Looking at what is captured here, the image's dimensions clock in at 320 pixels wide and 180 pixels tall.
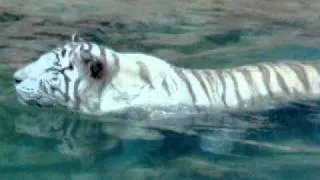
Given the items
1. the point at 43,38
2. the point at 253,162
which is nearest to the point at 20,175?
the point at 253,162

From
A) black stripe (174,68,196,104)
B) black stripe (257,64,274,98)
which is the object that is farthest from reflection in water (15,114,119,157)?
black stripe (257,64,274,98)

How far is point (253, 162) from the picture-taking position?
13.3ft

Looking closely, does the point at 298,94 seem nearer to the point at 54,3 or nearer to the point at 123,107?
the point at 123,107

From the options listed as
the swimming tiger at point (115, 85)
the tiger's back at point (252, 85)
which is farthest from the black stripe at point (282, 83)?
the swimming tiger at point (115, 85)

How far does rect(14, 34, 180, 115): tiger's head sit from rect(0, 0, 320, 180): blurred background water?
0.08 m

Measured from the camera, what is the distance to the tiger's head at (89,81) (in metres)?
4.48

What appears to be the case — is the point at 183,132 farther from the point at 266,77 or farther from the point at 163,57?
the point at 163,57

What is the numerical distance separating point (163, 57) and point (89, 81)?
5.50 feet

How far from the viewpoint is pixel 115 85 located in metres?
4.48

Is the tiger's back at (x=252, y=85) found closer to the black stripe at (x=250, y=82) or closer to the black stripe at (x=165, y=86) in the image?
the black stripe at (x=250, y=82)

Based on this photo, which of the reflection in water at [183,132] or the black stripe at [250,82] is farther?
the black stripe at [250,82]

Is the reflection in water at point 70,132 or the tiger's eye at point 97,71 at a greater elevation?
the tiger's eye at point 97,71

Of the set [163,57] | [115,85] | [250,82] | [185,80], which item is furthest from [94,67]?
[163,57]

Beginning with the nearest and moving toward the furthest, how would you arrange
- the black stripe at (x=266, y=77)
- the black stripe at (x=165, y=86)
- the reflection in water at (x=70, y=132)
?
1. the reflection in water at (x=70, y=132)
2. the black stripe at (x=165, y=86)
3. the black stripe at (x=266, y=77)
